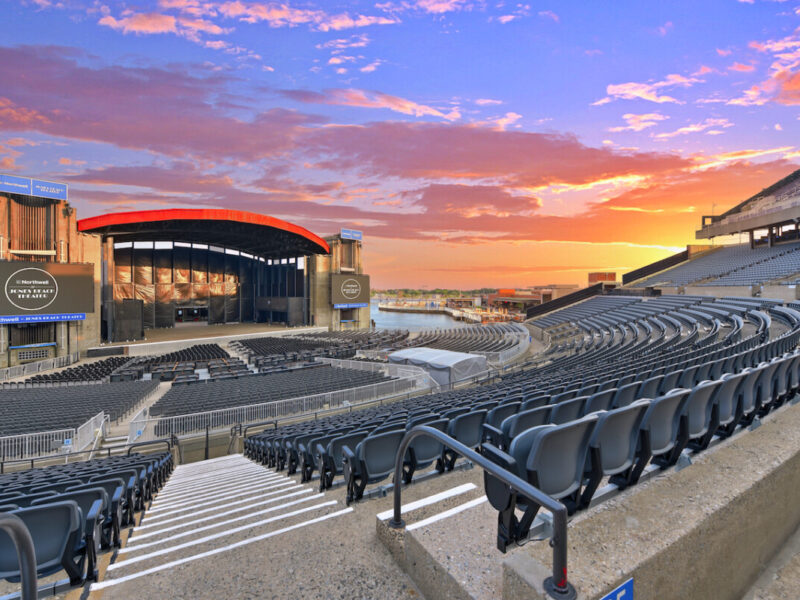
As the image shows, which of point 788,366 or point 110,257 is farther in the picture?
point 110,257

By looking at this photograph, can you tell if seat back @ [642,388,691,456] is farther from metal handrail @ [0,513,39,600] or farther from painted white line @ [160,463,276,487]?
painted white line @ [160,463,276,487]

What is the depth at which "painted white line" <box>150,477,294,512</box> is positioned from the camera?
214 inches

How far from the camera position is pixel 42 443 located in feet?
33.1

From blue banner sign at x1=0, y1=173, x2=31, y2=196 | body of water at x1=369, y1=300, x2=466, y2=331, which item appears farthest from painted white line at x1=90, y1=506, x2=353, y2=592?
body of water at x1=369, y1=300, x2=466, y2=331

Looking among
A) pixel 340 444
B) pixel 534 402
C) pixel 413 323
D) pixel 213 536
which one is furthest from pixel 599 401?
pixel 413 323

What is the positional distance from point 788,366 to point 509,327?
36.9m

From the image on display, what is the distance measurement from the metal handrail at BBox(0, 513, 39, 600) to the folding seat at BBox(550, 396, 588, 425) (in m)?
3.53

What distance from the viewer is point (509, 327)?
134 ft

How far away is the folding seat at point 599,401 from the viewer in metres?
3.64

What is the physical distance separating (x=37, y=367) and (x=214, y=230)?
2078 cm

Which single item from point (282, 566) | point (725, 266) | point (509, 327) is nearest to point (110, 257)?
point (509, 327)

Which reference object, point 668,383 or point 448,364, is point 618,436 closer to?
point 668,383

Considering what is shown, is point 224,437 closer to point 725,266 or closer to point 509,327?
point 509,327

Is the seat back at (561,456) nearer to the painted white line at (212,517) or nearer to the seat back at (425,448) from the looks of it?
the seat back at (425,448)
